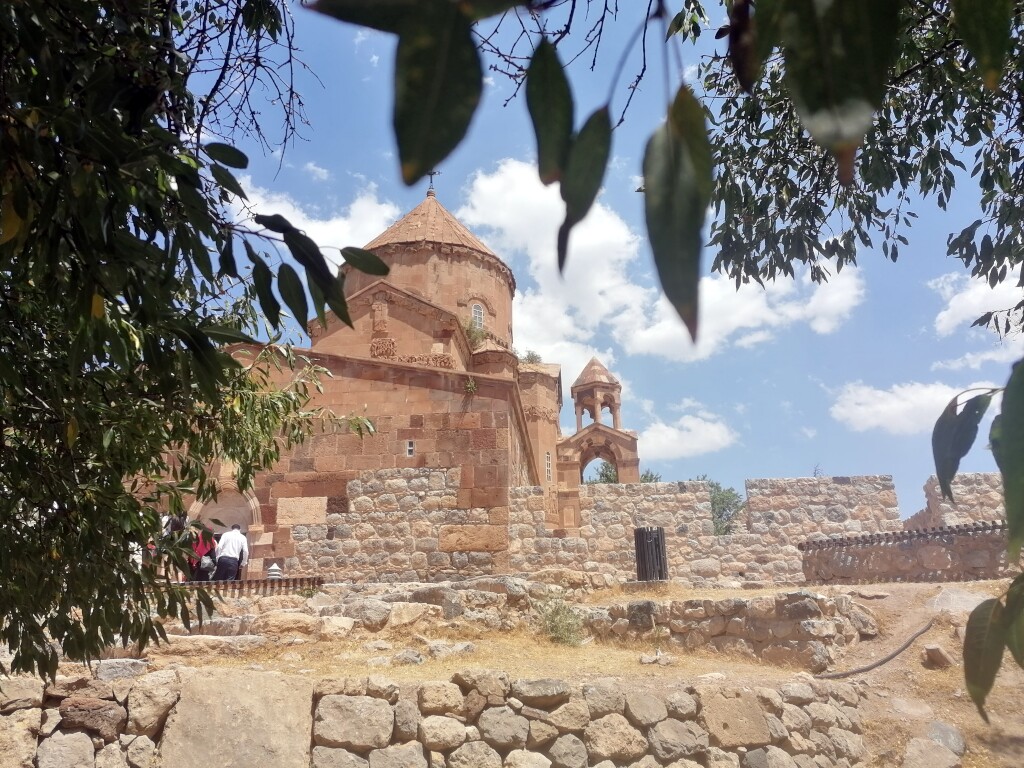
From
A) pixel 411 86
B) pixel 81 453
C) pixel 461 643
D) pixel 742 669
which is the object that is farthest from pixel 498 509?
pixel 411 86

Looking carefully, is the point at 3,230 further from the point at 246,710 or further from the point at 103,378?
the point at 246,710

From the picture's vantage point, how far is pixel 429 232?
58.6ft

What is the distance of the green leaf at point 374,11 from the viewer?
1.85 ft

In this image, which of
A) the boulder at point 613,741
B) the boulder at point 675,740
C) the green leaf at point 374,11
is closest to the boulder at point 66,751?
the boulder at point 613,741

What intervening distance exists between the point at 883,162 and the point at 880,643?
493 centimetres

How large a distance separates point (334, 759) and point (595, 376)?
19.0 metres

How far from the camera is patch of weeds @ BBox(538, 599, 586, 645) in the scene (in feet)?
25.4

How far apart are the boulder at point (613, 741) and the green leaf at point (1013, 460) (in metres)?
5.46

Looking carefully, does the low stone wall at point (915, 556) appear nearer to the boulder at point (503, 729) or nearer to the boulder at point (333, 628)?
the boulder at point (503, 729)

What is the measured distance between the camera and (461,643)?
23.5ft

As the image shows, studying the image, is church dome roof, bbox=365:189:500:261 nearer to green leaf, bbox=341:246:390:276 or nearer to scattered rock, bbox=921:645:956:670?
scattered rock, bbox=921:645:956:670

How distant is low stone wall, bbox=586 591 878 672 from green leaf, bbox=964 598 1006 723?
697 cm

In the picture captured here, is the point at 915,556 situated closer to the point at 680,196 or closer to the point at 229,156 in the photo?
the point at 229,156

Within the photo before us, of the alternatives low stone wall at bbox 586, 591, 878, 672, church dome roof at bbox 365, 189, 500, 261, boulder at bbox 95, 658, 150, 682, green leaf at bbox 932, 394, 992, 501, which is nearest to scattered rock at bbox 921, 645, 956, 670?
low stone wall at bbox 586, 591, 878, 672
